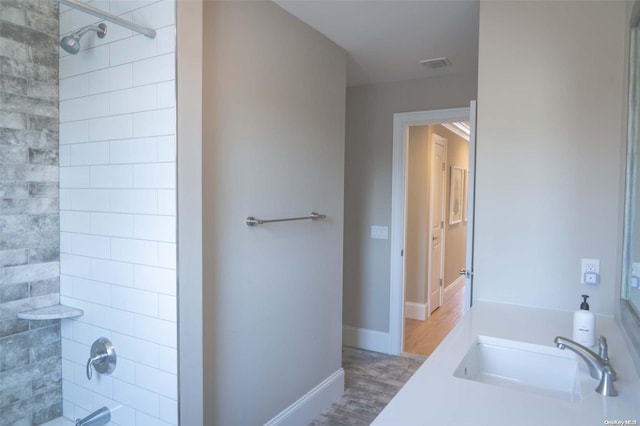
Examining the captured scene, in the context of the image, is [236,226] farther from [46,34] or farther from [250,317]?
[46,34]

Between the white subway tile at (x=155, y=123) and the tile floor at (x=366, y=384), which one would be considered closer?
the white subway tile at (x=155, y=123)

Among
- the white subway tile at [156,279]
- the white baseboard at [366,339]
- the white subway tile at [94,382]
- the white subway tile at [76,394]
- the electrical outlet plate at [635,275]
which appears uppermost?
the electrical outlet plate at [635,275]

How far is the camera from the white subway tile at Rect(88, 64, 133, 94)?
1797mm

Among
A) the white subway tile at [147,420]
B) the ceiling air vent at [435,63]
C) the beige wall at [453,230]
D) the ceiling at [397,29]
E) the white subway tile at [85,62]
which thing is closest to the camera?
the white subway tile at [147,420]

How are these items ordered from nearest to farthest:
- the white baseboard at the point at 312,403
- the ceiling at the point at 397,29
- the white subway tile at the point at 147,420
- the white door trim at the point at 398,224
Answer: the white subway tile at the point at 147,420, the ceiling at the point at 397,29, the white baseboard at the point at 312,403, the white door trim at the point at 398,224

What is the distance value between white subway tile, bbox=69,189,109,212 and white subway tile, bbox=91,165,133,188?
0.12 ft

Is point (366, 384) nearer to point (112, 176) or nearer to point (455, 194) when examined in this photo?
point (112, 176)

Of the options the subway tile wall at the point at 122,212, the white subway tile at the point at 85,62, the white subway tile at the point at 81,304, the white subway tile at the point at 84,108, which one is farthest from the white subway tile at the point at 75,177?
the white subway tile at the point at 81,304

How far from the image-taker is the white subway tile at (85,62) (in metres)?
1.88

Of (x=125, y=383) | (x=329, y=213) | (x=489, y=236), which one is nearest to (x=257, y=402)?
(x=125, y=383)

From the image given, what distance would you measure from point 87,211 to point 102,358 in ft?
2.23

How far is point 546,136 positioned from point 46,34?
2.44 metres

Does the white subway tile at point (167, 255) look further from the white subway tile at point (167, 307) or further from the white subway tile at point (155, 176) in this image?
the white subway tile at point (155, 176)

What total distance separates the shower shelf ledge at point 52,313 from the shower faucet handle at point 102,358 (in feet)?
0.60
